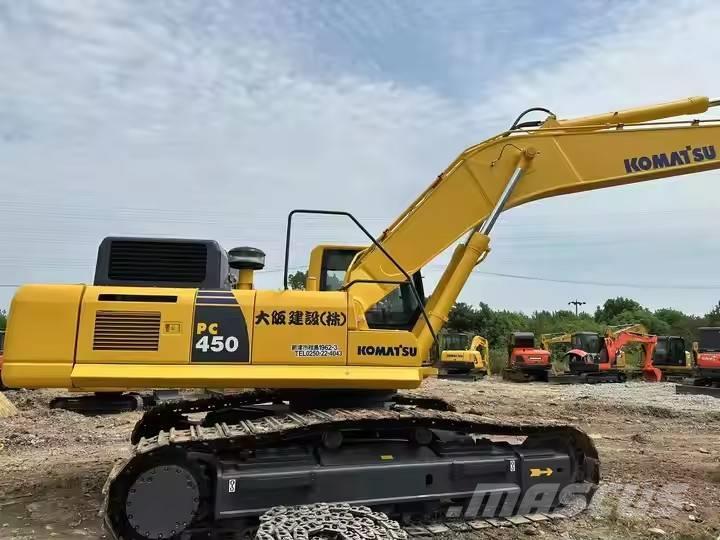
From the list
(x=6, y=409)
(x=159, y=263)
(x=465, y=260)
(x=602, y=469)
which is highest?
(x=465, y=260)

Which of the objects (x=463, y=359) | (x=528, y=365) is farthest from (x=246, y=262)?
(x=528, y=365)

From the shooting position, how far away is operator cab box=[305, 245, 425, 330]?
655 cm

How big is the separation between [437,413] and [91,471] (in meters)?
4.73

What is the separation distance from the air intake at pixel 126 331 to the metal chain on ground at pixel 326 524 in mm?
1828

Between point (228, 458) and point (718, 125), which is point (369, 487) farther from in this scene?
point (718, 125)

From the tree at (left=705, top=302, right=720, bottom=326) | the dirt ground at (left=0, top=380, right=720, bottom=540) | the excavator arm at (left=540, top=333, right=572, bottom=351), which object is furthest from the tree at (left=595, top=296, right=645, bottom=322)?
the dirt ground at (left=0, top=380, right=720, bottom=540)

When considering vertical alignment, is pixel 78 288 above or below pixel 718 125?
below

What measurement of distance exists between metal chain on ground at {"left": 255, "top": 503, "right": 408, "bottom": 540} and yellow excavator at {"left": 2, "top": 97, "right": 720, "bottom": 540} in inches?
15.1

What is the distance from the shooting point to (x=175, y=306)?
5668mm

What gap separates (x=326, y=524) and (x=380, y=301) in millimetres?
2444

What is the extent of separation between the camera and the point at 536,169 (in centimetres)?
682

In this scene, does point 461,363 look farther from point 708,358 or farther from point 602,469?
point 602,469

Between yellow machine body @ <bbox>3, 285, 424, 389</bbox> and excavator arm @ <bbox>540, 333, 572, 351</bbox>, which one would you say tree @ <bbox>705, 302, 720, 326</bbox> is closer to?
excavator arm @ <bbox>540, 333, 572, 351</bbox>

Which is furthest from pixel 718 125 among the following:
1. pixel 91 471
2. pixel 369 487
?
pixel 91 471
